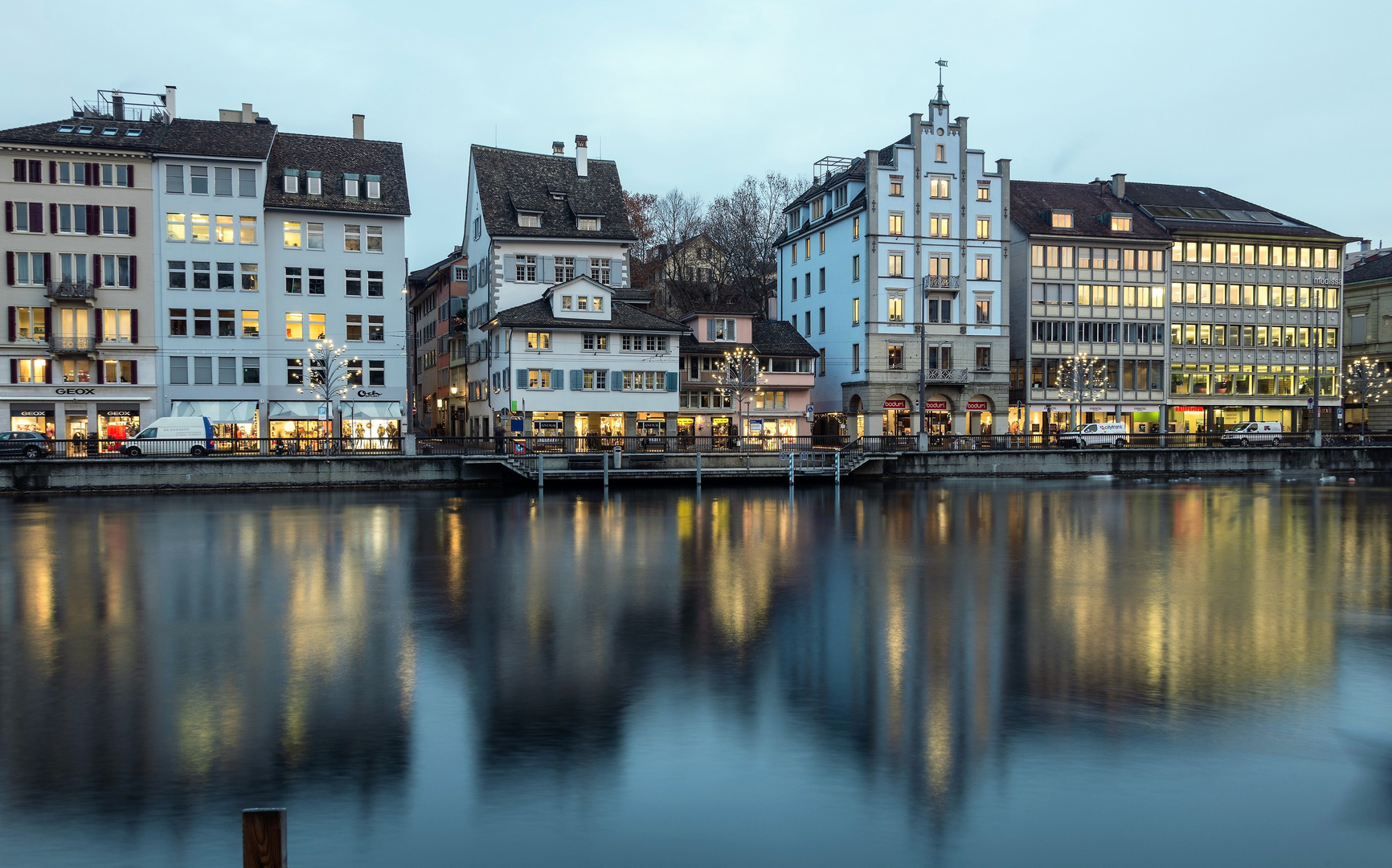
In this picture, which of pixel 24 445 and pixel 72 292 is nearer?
pixel 24 445

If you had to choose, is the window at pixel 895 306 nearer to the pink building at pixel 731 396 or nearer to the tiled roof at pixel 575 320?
the pink building at pixel 731 396

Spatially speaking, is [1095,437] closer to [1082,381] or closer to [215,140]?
[1082,381]

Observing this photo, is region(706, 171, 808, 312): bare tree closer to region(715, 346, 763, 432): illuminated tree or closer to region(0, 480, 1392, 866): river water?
region(715, 346, 763, 432): illuminated tree

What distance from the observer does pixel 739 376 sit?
61156 millimetres

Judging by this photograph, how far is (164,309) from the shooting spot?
187 feet

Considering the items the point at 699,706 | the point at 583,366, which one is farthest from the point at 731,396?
the point at 699,706

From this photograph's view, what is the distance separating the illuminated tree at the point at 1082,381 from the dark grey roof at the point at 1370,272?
27676 millimetres

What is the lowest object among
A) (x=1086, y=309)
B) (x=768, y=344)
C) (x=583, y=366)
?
(x=583, y=366)

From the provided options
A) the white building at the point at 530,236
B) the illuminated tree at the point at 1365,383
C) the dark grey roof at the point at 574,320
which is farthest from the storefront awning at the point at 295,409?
the illuminated tree at the point at 1365,383

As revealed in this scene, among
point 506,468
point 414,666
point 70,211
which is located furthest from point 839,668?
point 70,211

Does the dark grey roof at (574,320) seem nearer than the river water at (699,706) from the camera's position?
No

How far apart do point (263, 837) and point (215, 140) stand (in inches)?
2435

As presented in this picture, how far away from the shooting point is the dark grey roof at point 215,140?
56688 millimetres

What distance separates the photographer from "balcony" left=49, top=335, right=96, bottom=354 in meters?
54.4
